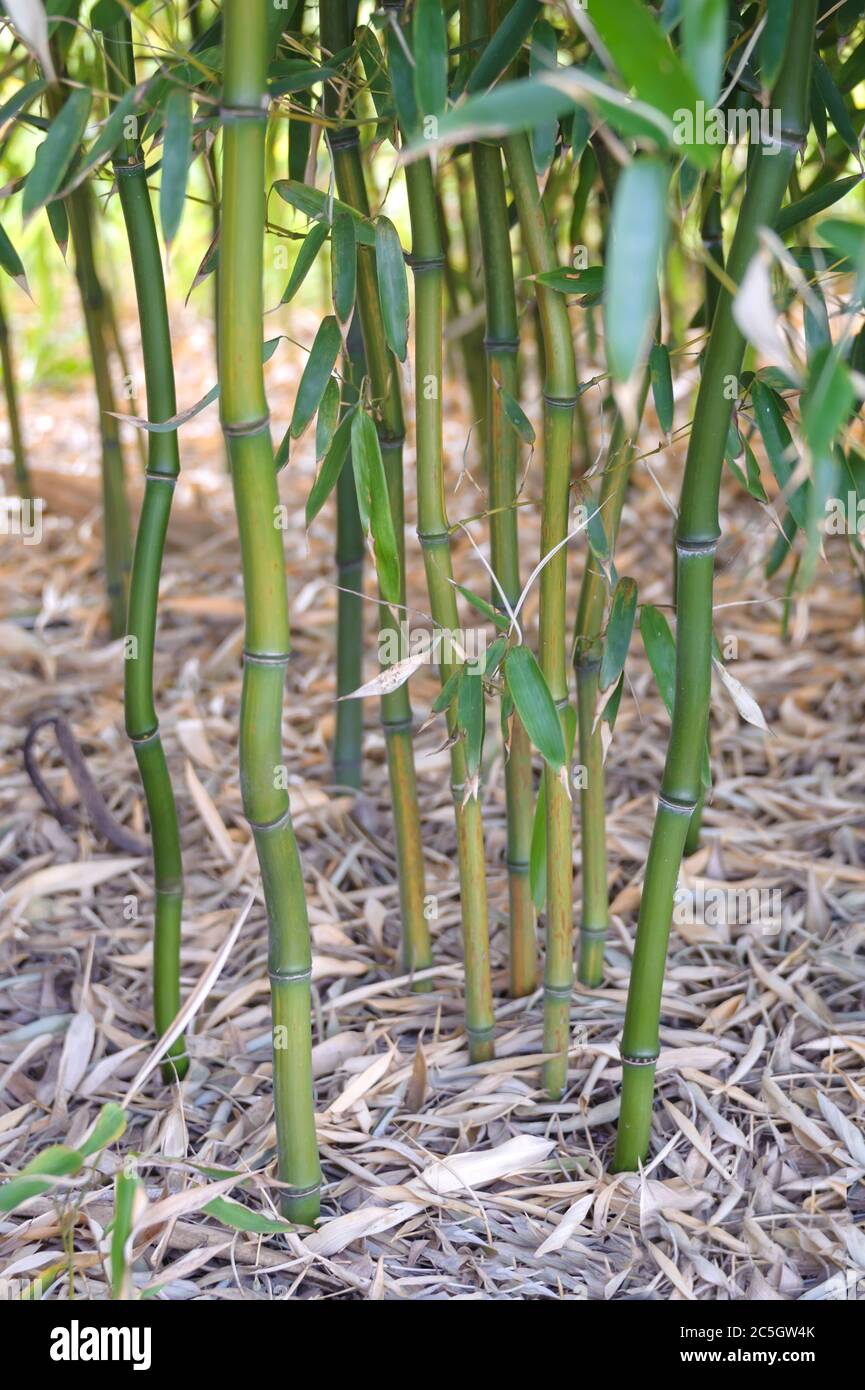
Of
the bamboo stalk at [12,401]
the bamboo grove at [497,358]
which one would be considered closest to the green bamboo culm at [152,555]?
the bamboo grove at [497,358]

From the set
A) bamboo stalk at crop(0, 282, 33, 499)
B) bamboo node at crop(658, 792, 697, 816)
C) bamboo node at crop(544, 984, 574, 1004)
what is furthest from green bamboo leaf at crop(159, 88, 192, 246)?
bamboo stalk at crop(0, 282, 33, 499)

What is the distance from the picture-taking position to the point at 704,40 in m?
0.43

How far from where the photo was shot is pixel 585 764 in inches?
36.7

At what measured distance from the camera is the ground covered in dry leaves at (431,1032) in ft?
2.57

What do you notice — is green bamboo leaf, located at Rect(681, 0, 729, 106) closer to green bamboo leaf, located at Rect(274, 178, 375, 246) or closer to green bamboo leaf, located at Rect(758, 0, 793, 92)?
green bamboo leaf, located at Rect(758, 0, 793, 92)

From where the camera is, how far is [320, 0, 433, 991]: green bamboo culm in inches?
32.0

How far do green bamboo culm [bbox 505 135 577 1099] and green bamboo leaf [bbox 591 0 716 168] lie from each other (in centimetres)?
26

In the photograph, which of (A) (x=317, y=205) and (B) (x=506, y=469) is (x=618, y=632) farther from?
(A) (x=317, y=205)

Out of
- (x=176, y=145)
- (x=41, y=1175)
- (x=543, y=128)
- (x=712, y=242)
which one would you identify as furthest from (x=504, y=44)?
(x=41, y=1175)

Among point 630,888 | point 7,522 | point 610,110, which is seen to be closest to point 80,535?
point 7,522

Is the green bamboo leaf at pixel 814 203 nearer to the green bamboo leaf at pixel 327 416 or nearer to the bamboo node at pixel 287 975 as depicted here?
the green bamboo leaf at pixel 327 416

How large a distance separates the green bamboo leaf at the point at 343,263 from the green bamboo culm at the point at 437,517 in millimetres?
41

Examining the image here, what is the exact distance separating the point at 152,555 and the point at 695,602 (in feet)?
1.23

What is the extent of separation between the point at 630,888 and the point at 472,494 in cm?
122
